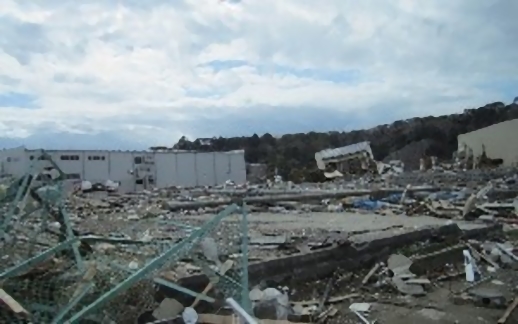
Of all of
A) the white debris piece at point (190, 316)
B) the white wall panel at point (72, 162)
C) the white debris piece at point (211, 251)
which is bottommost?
the white debris piece at point (190, 316)

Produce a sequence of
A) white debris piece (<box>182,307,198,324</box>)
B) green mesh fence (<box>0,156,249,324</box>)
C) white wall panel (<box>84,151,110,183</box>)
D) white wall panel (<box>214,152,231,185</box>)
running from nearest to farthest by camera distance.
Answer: green mesh fence (<box>0,156,249,324</box>) < white debris piece (<box>182,307,198,324</box>) < white wall panel (<box>84,151,110,183</box>) < white wall panel (<box>214,152,231,185</box>)

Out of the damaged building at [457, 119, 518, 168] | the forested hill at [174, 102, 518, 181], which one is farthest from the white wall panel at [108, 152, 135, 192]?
the damaged building at [457, 119, 518, 168]

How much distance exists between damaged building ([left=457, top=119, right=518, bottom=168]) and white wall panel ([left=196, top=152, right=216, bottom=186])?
63.2ft

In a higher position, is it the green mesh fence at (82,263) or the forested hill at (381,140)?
the forested hill at (381,140)

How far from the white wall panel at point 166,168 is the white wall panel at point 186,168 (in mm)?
498

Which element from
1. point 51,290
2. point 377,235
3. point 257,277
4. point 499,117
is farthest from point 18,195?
point 499,117

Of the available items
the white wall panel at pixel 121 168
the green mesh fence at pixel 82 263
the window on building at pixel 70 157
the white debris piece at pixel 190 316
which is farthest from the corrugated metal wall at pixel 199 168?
the white debris piece at pixel 190 316

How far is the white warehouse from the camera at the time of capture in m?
40.8

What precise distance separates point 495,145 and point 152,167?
24.1 m

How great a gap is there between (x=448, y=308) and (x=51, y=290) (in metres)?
4.12

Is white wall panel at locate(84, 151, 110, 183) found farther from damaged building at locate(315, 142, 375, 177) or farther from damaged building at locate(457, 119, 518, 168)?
damaged building at locate(457, 119, 518, 168)

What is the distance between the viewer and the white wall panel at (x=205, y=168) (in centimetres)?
4628

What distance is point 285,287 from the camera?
694 centimetres

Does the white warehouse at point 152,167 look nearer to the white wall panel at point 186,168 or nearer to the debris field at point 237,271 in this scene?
the white wall panel at point 186,168
